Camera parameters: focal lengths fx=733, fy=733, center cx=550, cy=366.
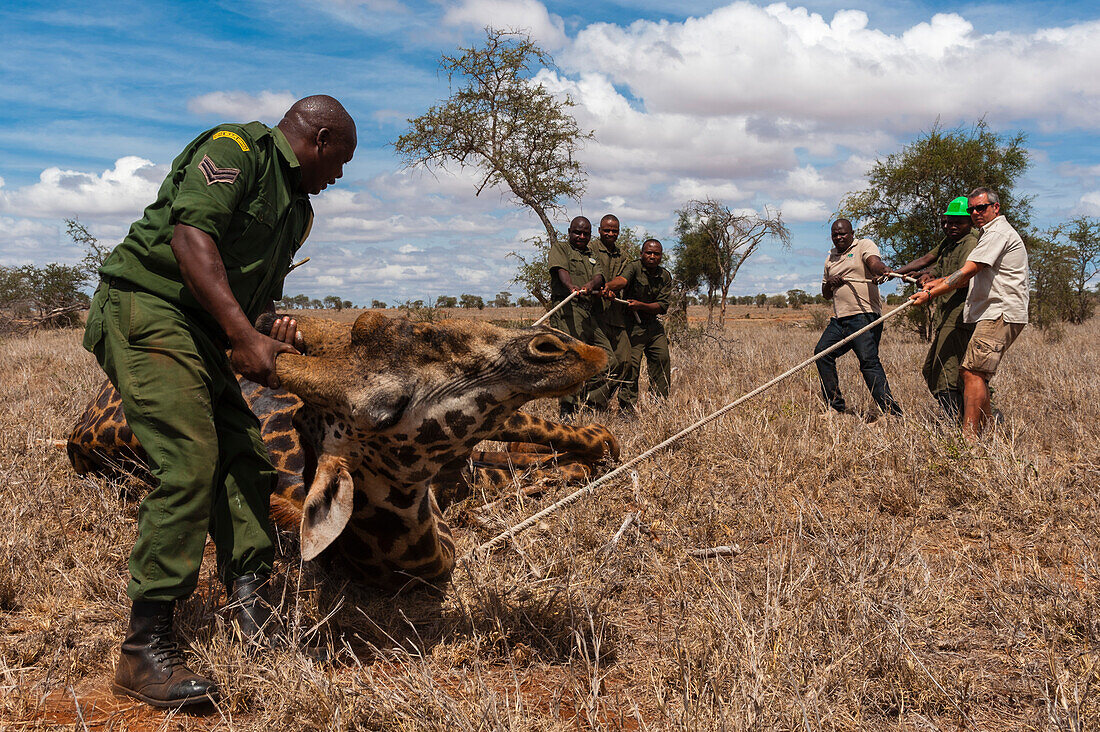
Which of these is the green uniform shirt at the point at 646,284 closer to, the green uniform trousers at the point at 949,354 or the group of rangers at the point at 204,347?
the green uniform trousers at the point at 949,354

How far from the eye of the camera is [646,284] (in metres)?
8.82

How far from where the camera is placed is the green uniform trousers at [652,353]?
855cm

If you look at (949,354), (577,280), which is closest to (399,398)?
(949,354)

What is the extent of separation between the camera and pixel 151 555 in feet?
8.16

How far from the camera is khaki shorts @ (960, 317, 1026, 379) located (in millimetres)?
6168

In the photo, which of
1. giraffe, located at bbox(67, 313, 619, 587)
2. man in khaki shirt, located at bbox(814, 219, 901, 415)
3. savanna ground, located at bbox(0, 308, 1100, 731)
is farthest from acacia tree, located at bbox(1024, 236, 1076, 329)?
giraffe, located at bbox(67, 313, 619, 587)

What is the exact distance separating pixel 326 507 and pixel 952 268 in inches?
270

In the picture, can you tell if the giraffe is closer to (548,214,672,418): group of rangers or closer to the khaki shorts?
the khaki shorts

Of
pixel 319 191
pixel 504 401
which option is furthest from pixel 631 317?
pixel 504 401

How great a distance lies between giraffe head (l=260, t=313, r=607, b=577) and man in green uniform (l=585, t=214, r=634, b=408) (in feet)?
17.2

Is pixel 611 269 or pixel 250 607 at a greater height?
pixel 611 269

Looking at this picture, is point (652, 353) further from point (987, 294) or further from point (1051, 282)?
point (1051, 282)

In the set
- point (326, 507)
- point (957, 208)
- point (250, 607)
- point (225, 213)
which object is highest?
point (957, 208)

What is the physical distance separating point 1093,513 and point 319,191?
14.4 ft
